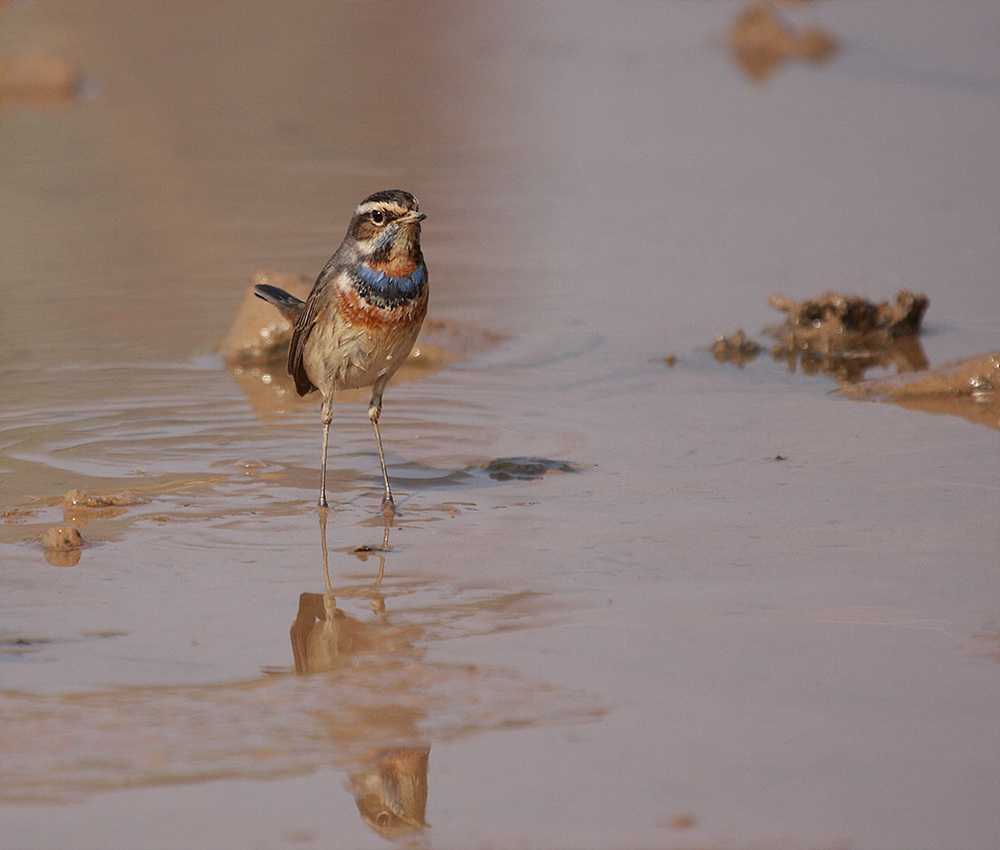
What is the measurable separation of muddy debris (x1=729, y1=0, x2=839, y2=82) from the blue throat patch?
1330 centimetres

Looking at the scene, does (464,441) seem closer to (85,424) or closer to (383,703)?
(85,424)

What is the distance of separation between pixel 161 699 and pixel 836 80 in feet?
48.6

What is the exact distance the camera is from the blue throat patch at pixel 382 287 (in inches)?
261

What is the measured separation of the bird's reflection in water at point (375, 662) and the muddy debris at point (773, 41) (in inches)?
567

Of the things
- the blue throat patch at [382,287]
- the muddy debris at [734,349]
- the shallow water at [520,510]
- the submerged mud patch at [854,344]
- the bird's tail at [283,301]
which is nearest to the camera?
the shallow water at [520,510]

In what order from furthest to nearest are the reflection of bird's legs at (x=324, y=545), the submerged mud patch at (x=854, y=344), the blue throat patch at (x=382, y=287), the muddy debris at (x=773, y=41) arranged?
the muddy debris at (x=773, y=41), the submerged mud patch at (x=854, y=344), the blue throat patch at (x=382, y=287), the reflection of bird's legs at (x=324, y=545)

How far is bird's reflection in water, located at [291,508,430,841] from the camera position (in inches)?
153

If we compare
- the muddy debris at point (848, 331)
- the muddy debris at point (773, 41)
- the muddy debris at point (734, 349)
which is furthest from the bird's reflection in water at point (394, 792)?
the muddy debris at point (773, 41)

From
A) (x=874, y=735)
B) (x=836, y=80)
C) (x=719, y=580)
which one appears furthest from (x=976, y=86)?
(x=874, y=735)

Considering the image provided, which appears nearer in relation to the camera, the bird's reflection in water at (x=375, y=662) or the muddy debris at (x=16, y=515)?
the bird's reflection in water at (x=375, y=662)

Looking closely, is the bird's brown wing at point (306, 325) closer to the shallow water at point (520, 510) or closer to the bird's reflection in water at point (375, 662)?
the shallow water at point (520, 510)

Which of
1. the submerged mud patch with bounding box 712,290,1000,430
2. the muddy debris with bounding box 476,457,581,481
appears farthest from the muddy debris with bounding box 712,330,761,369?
the muddy debris with bounding box 476,457,581,481

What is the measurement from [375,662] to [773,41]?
1614cm

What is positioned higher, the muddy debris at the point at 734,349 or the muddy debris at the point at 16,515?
the muddy debris at the point at 734,349
